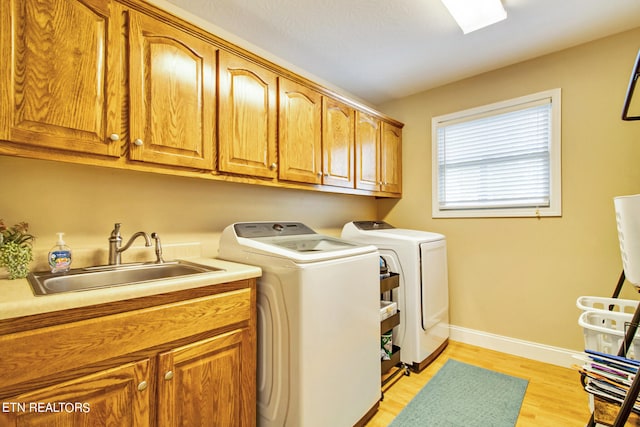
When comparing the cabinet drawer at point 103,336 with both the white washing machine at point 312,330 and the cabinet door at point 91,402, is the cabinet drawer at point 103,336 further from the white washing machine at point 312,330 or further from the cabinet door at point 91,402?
the white washing machine at point 312,330

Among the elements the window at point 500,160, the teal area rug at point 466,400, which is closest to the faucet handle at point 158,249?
the teal area rug at point 466,400

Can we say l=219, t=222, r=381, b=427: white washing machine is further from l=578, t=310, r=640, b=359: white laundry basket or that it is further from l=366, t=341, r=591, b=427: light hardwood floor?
l=578, t=310, r=640, b=359: white laundry basket

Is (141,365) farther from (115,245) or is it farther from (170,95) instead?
(170,95)

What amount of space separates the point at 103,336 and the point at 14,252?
1.97 feet

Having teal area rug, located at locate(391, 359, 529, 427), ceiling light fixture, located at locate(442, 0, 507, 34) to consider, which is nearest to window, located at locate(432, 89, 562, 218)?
ceiling light fixture, located at locate(442, 0, 507, 34)

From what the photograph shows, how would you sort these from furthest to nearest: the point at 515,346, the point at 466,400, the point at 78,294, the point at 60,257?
the point at 515,346 < the point at 466,400 < the point at 60,257 < the point at 78,294

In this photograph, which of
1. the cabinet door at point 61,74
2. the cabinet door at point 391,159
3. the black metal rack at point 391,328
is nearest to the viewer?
the cabinet door at point 61,74

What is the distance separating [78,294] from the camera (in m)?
→ 0.94

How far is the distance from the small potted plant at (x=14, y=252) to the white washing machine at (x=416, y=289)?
2.02 m

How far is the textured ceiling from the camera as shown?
183 cm

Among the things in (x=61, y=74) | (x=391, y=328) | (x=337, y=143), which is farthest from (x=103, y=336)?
(x=337, y=143)

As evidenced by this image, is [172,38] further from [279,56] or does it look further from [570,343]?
[570,343]

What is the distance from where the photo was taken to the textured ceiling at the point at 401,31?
6.01 ft

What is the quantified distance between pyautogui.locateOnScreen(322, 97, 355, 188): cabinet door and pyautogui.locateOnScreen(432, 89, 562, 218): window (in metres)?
1.02
